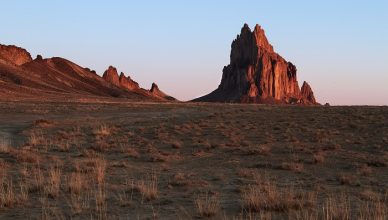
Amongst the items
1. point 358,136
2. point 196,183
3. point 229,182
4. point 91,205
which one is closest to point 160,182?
point 196,183

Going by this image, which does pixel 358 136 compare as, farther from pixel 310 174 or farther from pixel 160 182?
pixel 160 182

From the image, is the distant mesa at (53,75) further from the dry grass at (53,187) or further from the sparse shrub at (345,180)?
the sparse shrub at (345,180)

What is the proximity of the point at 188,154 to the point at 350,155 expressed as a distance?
593cm

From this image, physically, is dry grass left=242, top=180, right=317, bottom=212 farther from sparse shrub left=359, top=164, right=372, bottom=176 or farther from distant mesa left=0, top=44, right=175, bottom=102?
distant mesa left=0, top=44, right=175, bottom=102

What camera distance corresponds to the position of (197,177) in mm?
13219

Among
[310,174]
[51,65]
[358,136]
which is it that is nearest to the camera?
[310,174]

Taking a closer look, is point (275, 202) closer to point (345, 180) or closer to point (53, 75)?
point (345, 180)

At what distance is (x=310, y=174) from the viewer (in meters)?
14.1

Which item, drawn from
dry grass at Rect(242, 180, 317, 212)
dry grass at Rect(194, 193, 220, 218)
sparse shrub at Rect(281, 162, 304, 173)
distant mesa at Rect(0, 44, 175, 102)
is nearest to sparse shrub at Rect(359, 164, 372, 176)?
sparse shrub at Rect(281, 162, 304, 173)

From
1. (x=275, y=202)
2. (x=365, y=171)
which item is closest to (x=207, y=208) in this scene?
Answer: (x=275, y=202)

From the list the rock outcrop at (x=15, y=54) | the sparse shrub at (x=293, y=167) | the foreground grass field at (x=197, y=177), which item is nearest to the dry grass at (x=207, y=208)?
the foreground grass field at (x=197, y=177)

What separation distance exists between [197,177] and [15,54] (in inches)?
6544

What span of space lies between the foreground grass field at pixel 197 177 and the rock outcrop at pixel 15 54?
146m

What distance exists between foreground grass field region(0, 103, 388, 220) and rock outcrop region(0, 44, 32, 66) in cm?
14570
